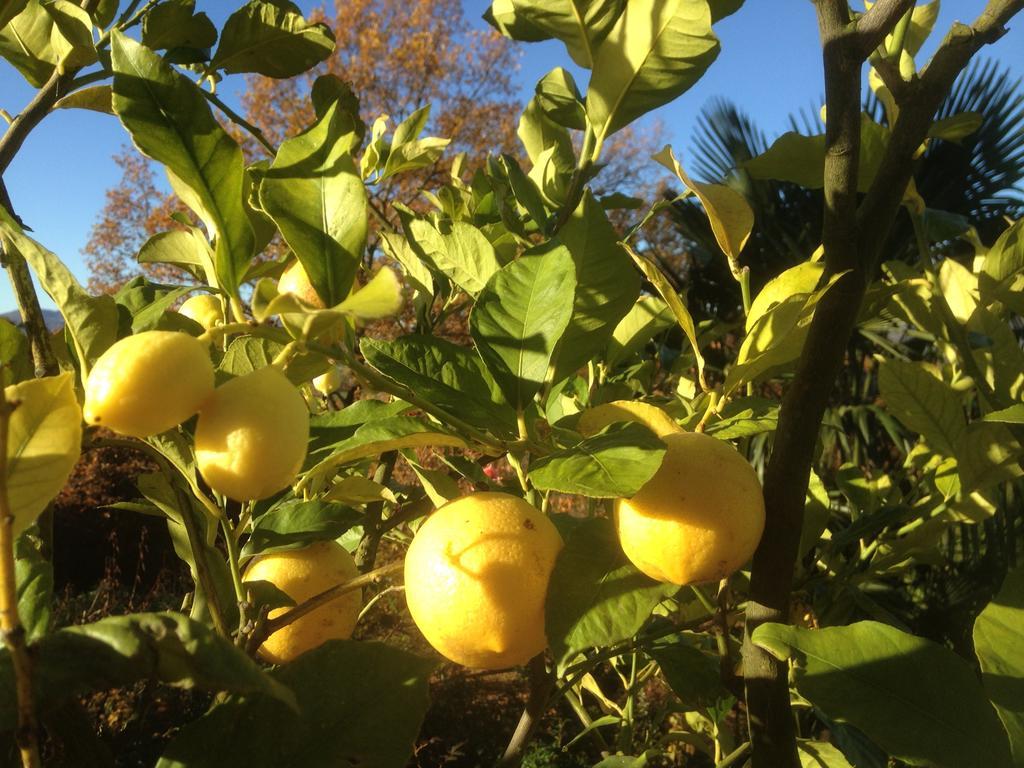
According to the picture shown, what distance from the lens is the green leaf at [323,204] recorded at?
282 mm

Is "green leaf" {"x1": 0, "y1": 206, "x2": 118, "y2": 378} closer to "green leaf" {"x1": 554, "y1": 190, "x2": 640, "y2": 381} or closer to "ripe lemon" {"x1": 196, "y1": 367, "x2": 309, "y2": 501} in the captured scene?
"ripe lemon" {"x1": 196, "y1": 367, "x2": 309, "y2": 501}

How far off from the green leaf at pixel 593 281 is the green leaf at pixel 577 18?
0.34 ft

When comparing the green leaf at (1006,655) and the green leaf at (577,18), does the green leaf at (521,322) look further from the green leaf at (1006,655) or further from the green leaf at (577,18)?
the green leaf at (1006,655)

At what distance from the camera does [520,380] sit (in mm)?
332

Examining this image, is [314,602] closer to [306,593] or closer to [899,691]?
[306,593]

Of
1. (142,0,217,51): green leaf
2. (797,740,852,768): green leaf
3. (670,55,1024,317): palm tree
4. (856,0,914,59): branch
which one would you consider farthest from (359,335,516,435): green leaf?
(670,55,1024,317): palm tree

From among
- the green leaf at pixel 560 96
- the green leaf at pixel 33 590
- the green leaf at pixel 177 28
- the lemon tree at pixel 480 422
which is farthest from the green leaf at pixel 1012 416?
the green leaf at pixel 177 28

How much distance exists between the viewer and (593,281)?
1.16ft

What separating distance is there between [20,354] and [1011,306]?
59 cm

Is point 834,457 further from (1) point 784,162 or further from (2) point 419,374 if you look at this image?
(2) point 419,374

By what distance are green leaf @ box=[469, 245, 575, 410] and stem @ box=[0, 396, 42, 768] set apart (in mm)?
193

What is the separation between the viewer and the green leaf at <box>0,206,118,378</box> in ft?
0.79

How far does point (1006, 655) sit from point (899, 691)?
0.08 m

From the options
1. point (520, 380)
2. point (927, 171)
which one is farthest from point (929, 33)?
point (927, 171)
